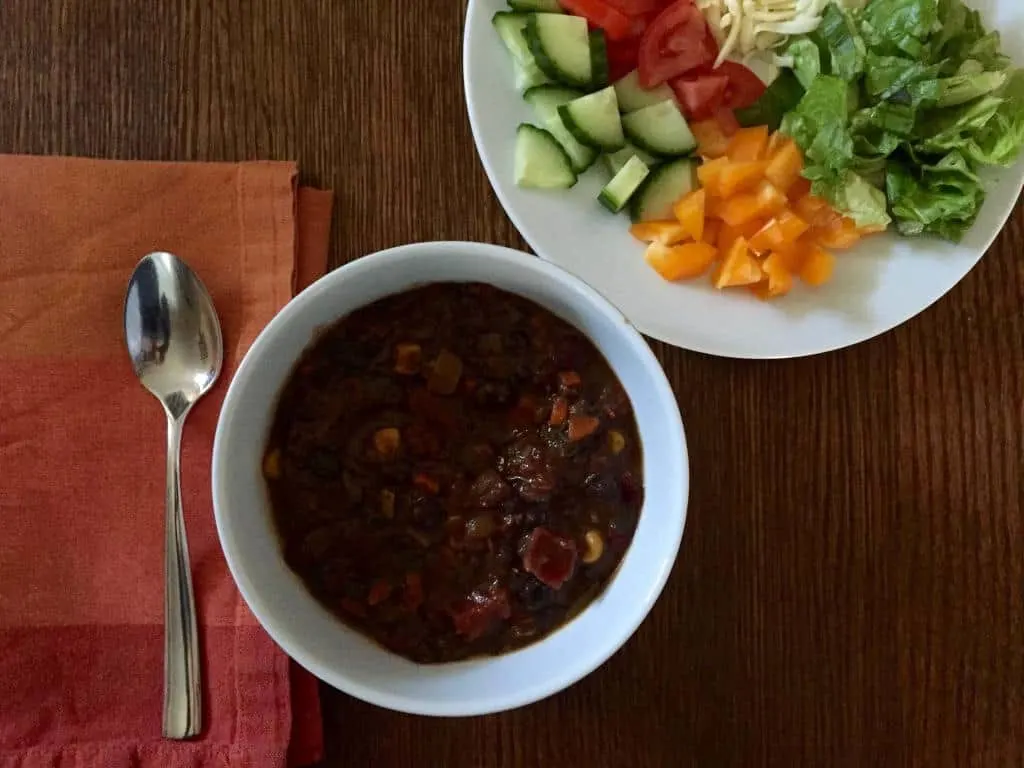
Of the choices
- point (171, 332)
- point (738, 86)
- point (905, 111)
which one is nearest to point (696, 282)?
point (738, 86)

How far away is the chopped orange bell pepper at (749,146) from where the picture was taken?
1.57 meters

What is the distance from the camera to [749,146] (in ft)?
5.18

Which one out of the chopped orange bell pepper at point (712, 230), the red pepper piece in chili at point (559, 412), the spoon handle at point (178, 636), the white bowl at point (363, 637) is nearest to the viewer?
the white bowl at point (363, 637)

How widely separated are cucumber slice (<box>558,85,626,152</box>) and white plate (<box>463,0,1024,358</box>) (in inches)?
2.3

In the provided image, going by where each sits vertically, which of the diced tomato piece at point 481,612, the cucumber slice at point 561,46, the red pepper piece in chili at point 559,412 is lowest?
the diced tomato piece at point 481,612

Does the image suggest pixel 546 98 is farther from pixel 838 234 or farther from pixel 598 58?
pixel 838 234

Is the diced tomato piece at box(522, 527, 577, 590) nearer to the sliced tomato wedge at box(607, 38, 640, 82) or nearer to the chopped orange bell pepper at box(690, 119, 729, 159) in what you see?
the chopped orange bell pepper at box(690, 119, 729, 159)

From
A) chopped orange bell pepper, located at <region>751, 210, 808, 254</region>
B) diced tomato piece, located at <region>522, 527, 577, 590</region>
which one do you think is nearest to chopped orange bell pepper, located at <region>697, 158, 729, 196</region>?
chopped orange bell pepper, located at <region>751, 210, 808, 254</region>

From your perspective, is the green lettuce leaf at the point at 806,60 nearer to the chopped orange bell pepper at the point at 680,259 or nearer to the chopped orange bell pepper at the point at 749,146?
the chopped orange bell pepper at the point at 749,146

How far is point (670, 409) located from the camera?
3.81 feet

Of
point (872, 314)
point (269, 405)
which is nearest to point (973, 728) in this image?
point (872, 314)

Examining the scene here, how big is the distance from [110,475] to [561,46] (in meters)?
1.04

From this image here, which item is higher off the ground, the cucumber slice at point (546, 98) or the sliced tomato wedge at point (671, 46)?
the sliced tomato wedge at point (671, 46)

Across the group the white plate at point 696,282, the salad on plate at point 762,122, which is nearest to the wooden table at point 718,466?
the white plate at point 696,282
